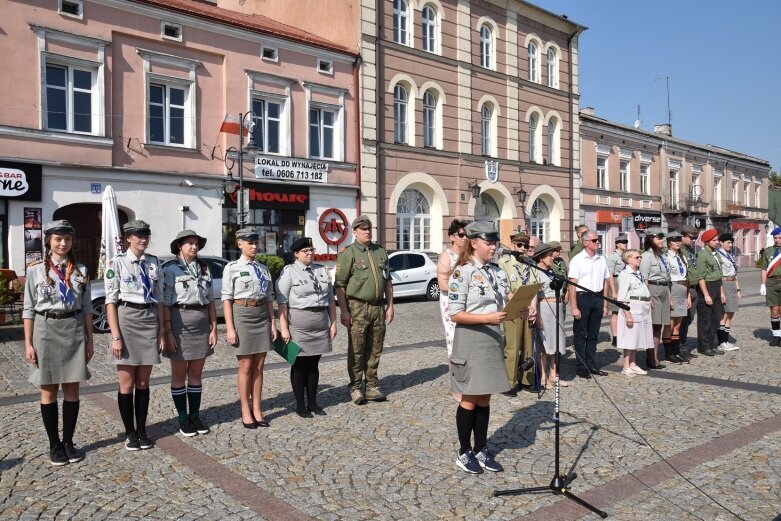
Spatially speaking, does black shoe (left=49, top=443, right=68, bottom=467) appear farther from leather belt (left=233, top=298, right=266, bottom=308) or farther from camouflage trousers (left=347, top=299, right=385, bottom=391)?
camouflage trousers (left=347, top=299, right=385, bottom=391)

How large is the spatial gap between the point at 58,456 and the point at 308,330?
94.9 inches

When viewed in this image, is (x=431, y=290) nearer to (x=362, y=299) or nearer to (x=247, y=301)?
(x=362, y=299)

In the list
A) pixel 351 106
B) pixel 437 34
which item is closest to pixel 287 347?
pixel 351 106

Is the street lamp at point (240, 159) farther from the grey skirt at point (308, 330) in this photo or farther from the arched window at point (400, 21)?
the grey skirt at point (308, 330)

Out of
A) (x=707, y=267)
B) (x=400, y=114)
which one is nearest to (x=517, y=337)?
(x=707, y=267)

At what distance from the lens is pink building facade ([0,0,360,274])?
16359 millimetres

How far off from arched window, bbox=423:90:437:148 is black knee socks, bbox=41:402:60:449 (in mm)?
20914

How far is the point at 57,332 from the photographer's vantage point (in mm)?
5305

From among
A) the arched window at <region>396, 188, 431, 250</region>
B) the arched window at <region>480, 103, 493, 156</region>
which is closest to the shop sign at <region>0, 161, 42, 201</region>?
the arched window at <region>396, 188, 431, 250</region>

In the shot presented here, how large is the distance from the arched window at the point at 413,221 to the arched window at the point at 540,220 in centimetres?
616

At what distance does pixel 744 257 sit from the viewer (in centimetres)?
4600

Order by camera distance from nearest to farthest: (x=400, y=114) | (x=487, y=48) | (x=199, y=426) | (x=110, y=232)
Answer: (x=199, y=426) < (x=110, y=232) < (x=400, y=114) < (x=487, y=48)

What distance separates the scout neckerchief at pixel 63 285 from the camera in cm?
532

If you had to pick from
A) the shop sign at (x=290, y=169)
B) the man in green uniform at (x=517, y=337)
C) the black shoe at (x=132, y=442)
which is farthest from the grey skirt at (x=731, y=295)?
the shop sign at (x=290, y=169)
